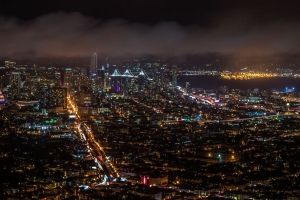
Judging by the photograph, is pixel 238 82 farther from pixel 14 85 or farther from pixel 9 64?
pixel 14 85

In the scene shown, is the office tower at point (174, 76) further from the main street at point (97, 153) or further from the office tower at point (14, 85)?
the main street at point (97, 153)

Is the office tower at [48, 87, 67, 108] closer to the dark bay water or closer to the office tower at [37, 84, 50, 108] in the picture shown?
the office tower at [37, 84, 50, 108]

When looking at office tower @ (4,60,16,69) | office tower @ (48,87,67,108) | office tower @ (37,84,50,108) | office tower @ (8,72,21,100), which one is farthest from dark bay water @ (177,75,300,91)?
office tower @ (48,87,67,108)

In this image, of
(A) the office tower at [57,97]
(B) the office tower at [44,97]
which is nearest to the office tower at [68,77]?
(B) the office tower at [44,97]

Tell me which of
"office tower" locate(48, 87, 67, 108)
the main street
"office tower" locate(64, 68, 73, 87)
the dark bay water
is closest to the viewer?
the main street

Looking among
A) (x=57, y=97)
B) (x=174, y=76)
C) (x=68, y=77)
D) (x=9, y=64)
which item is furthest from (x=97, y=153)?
(x=174, y=76)

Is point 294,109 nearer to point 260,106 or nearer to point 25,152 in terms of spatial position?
point 260,106

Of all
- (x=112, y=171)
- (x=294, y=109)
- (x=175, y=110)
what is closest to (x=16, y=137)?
(x=112, y=171)
